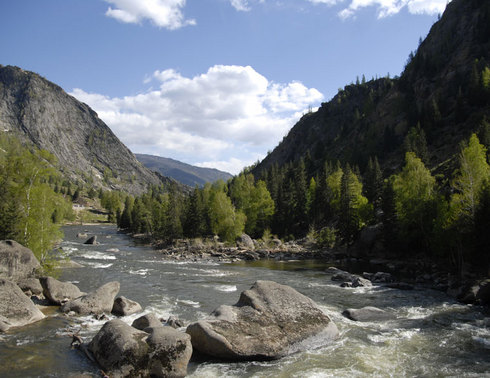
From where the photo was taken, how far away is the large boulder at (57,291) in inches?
963

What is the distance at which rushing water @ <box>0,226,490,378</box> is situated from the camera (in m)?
14.7

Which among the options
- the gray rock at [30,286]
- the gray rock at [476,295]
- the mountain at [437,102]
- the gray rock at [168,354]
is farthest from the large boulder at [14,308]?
the mountain at [437,102]

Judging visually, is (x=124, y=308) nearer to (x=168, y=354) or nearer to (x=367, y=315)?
(x=168, y=354)

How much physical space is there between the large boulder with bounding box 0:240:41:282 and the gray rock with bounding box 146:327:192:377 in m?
18.2

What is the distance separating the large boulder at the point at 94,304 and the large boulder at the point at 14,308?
1.91 meters

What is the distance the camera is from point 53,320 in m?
20.6

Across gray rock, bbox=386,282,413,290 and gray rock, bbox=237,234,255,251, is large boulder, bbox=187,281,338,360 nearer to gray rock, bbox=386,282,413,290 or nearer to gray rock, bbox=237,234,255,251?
gray rock, bbox=386,282,413,290

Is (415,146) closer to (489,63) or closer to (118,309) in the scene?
(489,63)

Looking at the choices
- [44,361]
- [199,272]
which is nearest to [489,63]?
[199,272]

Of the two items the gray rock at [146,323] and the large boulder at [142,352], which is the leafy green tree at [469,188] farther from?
the large boulder at [142,352]

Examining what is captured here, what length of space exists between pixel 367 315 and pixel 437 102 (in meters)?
126

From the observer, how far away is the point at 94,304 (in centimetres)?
2259

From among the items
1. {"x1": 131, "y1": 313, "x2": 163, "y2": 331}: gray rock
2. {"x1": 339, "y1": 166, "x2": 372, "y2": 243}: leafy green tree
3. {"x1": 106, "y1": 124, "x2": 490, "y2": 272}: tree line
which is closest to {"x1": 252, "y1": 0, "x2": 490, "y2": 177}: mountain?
{"x1": 106, "y1": 124, "x2": 490, "y2": 272}: tree line

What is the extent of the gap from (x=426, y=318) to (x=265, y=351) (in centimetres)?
1330
